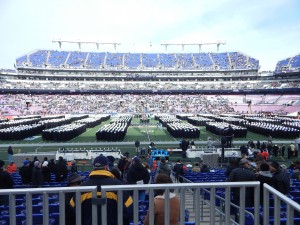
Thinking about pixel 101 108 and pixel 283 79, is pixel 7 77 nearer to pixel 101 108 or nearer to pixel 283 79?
pixel 101 108

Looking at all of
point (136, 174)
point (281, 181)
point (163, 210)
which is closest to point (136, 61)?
point (136, 174)

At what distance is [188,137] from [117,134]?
19.1 ft

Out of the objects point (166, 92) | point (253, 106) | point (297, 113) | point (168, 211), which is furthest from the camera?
point (166, 92)

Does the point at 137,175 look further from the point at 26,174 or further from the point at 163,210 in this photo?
the point at 26,174

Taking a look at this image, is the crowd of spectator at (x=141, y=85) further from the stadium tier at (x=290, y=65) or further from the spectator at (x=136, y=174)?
the spectator at (x=136, y=174)

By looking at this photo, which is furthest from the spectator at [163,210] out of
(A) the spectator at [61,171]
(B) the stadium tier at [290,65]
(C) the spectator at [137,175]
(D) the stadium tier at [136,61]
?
(D) the stadium tier at [136,61]

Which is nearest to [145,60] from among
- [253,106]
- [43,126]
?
[253,106]

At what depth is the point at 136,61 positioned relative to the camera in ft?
319

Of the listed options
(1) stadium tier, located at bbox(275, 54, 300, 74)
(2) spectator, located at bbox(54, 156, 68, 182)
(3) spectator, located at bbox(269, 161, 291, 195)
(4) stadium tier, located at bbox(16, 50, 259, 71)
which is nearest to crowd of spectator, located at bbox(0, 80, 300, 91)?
(1) stadium tier, located at bbox(275, 54, 300, 74)

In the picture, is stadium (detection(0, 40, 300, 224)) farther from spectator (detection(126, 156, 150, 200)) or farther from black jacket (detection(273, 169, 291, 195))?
black jacket (detection(273, 169, 291, 195))

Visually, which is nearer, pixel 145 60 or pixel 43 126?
pixel 43 126

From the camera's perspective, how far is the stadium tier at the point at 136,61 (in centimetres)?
9156

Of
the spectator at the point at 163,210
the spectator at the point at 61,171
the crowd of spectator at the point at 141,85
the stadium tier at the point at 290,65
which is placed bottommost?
the spectator at the point at 61,171

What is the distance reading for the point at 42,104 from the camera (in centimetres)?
6581
